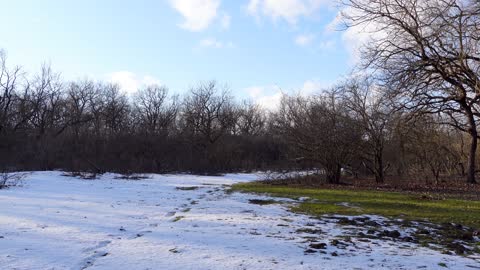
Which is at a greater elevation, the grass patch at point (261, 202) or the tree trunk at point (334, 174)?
the tree trunk at point (334, 174)

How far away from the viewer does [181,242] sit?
7.94 meters

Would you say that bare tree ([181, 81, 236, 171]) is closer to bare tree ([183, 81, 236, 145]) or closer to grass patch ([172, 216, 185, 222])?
bare tree ([183, 81, 236, 145])

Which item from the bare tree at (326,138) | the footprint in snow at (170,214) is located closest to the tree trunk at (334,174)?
the bare tree at (326,138)

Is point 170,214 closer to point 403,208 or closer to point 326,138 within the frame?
point 403,208

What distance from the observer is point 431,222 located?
11.6 meters

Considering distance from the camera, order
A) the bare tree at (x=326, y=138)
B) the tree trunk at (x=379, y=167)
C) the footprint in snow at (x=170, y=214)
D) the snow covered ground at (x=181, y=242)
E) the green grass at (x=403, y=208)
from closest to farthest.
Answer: the snow covered ground at (x=181, y=242) < the footprint in snow at (x=170, y=214) < the green grass at (x=403, y=208) < the bare tree at (x=326, y=138) < the tree trunk at (x=379, y=167)

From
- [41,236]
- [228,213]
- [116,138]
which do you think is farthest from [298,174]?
[116,138]

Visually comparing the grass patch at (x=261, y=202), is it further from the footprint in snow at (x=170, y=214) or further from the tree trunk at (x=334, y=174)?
the tree trunk at (x=334, y=174)

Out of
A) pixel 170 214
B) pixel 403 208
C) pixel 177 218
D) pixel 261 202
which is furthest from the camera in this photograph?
pixel 261 202

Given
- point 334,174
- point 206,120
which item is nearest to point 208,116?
point 206,120

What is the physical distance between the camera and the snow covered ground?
6516mm

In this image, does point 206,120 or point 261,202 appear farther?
point 206,120

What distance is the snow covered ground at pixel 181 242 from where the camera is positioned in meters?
6.52

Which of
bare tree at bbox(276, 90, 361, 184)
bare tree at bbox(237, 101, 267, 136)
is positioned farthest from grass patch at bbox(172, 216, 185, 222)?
bare tree at bbox(237, 101, 267, 136)
